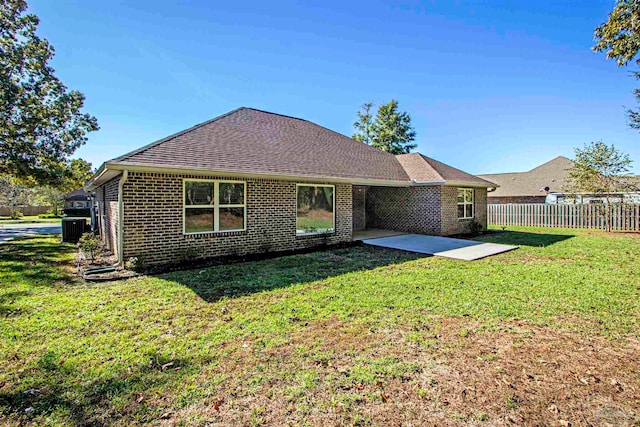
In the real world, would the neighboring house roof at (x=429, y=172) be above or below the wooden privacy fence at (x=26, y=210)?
above

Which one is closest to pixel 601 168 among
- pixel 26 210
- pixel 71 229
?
pixel 71 229

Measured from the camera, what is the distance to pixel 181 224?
27.8 feet

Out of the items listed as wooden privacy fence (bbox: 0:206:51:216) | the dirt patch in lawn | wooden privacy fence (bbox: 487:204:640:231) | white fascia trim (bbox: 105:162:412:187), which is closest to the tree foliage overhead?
wooden privacy fence (bbox: 487:204:640:231)

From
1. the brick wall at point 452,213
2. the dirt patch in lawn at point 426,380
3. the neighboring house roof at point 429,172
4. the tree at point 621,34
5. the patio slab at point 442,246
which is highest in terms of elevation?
the tree at point 621,34

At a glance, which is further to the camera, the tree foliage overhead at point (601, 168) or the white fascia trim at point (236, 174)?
the tree foliage overhead at point (601, 168)

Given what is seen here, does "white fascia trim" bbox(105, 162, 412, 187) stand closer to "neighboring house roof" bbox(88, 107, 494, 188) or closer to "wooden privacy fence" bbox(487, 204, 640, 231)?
"neighboring house roof" bbox(88, 107, 494, 188)

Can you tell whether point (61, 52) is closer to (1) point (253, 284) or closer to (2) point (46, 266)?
(2) point (46, 266)

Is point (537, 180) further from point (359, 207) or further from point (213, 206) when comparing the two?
point (213, 206)

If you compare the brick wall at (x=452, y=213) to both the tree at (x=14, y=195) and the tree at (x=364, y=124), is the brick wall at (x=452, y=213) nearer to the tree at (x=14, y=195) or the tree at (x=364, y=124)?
Result: the tree at (x=364, y=124)

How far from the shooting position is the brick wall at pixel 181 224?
780 cm

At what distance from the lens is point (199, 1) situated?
10547 mm

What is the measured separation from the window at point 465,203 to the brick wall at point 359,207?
4.62m

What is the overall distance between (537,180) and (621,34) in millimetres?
27169

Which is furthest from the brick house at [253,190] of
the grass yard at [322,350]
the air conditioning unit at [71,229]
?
the air conditioning unit at [71,229]
